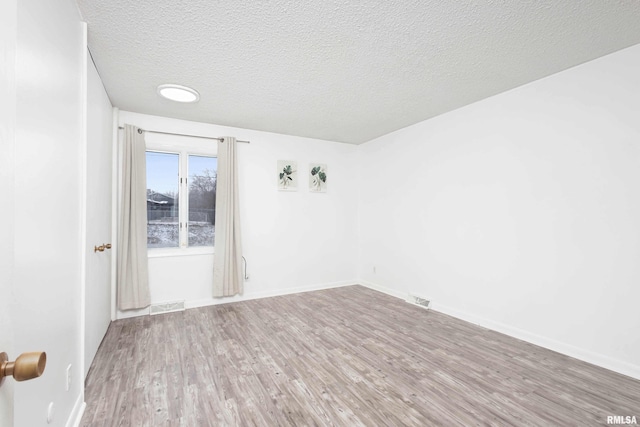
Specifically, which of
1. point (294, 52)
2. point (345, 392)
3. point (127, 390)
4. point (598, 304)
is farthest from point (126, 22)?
point (598, 304)

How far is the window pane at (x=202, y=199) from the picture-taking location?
13.4 feet

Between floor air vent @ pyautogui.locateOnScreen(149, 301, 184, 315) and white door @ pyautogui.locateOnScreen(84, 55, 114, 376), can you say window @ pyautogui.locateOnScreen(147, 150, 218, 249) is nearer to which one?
white door @ pyautogui.locateOnScreen(84, 55, 114, 376)

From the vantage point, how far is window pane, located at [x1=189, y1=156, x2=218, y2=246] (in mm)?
4070

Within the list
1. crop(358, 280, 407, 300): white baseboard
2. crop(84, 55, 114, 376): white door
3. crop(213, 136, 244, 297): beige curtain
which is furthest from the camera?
crop(358, 280, 407, 300): white baseboard

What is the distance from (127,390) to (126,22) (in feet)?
8.68

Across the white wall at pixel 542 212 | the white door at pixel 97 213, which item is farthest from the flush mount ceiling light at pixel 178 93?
the white wall at pixel 542 212

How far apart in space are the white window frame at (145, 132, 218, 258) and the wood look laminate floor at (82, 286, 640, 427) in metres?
0.96

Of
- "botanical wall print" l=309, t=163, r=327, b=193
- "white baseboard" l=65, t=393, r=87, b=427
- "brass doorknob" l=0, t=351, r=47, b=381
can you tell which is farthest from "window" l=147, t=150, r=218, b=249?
"brass doorknob" l=0, t=351, r=47, b=381

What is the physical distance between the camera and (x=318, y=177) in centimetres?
497

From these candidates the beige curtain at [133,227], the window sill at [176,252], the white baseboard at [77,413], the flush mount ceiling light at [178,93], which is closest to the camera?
the white baseboard at [77,413]

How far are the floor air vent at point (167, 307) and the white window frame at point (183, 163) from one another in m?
0.64

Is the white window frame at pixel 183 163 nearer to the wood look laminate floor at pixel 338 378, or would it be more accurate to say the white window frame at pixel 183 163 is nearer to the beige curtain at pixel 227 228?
the beige curtain at pixel 227 228

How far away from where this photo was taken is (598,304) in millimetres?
2432

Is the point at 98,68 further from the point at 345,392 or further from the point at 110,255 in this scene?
the point at 345,392
